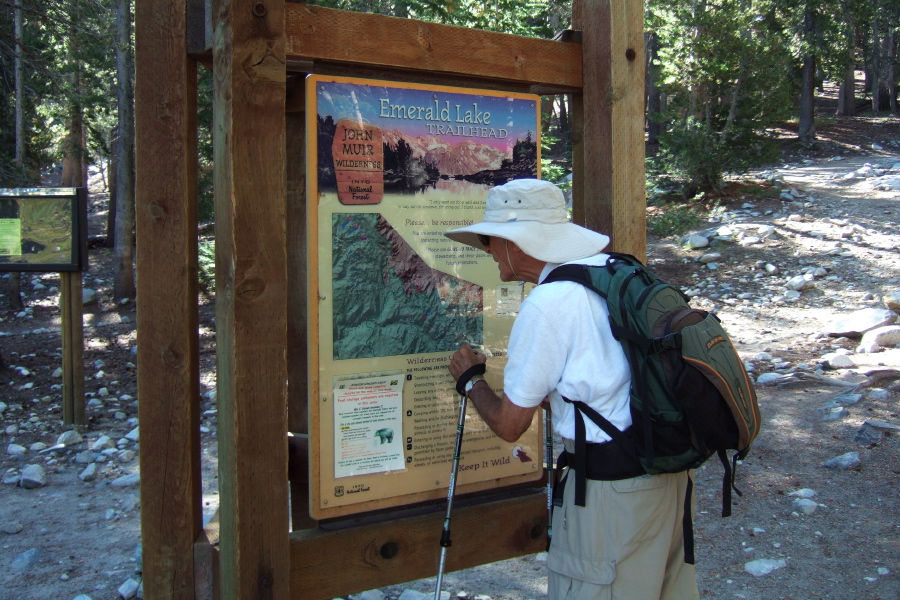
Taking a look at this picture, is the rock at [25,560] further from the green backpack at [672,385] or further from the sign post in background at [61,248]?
the green backpack at [672,385]

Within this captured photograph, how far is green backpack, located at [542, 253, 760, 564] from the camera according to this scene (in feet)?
7.18

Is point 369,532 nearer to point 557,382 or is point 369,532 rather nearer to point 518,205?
point 557,382

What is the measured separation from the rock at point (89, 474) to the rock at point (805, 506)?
5.01 metres

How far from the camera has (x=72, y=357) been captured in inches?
283

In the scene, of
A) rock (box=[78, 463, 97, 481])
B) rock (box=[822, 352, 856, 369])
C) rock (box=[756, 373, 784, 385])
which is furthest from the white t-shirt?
rock (box=[822, 352, 856, 369])

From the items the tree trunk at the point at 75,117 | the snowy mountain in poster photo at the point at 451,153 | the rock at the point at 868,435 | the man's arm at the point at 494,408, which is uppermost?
the tree trunk at the point at 75,117

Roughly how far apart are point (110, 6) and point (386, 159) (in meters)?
17.7

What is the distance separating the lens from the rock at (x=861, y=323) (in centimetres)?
963

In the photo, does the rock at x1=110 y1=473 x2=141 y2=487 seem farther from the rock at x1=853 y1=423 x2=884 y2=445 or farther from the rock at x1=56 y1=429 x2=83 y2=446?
the rock at x1=853 y1=423 x2=884 y2=445

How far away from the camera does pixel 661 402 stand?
7.39 ft

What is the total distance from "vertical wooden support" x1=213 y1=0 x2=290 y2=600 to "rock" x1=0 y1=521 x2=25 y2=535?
3142 mm

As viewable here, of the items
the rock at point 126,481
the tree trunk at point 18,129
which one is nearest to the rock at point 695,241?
the tree trunk at point 18,129

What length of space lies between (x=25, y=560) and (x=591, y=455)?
11.9ft

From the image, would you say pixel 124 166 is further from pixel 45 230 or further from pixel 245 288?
pixel 245 288
